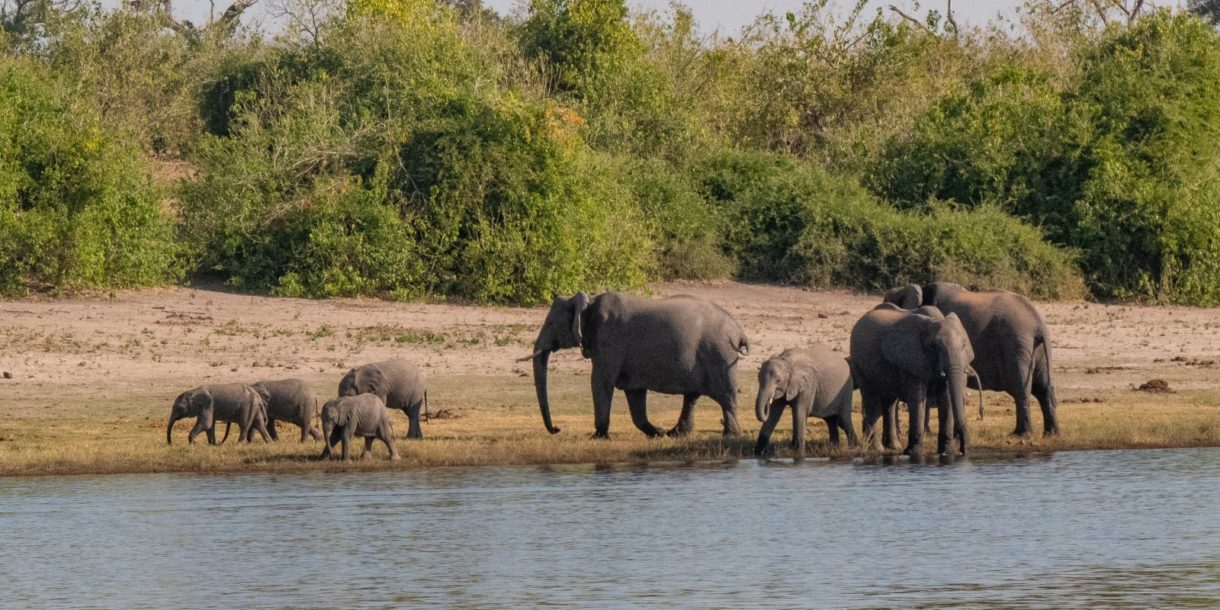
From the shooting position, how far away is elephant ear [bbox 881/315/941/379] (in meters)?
18.0

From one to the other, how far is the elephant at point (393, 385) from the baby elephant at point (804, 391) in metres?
3.47

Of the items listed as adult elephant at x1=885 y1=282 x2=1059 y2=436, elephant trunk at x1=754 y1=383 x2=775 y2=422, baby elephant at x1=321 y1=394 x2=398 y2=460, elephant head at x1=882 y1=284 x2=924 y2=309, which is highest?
elephant head at x1=882 y1=284 x2=924 y2=309

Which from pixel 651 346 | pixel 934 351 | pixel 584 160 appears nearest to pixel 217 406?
pixel 651 346

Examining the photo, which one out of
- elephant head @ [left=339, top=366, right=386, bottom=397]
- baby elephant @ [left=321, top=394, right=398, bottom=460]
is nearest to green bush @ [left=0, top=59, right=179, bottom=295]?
elephant head @ [left=339, top=366, right=386, bottom=397]

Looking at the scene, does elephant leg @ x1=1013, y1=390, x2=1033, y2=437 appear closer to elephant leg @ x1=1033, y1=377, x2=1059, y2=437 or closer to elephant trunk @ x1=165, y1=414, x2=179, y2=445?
elephant leg @ x1=1033, y1=377, x2=1059, y2=437

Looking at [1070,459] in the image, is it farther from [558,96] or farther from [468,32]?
[468,32]

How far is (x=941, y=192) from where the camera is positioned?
3700cm

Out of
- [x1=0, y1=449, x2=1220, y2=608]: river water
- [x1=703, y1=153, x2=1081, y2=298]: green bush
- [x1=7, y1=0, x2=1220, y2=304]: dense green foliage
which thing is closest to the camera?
[x1=0, y1=449, x2=1220, y2=608]: river water

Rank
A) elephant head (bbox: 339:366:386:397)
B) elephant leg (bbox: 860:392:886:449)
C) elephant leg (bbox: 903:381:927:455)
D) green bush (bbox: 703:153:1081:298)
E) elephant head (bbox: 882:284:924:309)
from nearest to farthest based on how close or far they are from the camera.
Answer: elephant leg (bbox: 903:381:927:455), elephant leg (bbox: 860:392:886:449), elephant head (bbox: 339:366:386:397), elephant head (bbox: 882:284:924:309), green bush (bbox: 703:153:1081:298)

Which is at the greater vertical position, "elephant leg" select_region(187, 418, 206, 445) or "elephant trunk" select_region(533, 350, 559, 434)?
"elephant trunk" select_region(533, 350, 559, 434)

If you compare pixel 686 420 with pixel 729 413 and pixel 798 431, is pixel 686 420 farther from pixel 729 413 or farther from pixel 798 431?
pixel 798 431

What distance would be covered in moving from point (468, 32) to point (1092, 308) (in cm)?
1412

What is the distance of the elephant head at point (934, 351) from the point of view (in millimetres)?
17891

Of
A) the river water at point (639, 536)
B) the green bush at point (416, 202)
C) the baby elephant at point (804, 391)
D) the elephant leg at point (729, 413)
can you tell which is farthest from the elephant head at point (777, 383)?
the green bush at point (416, 202)
